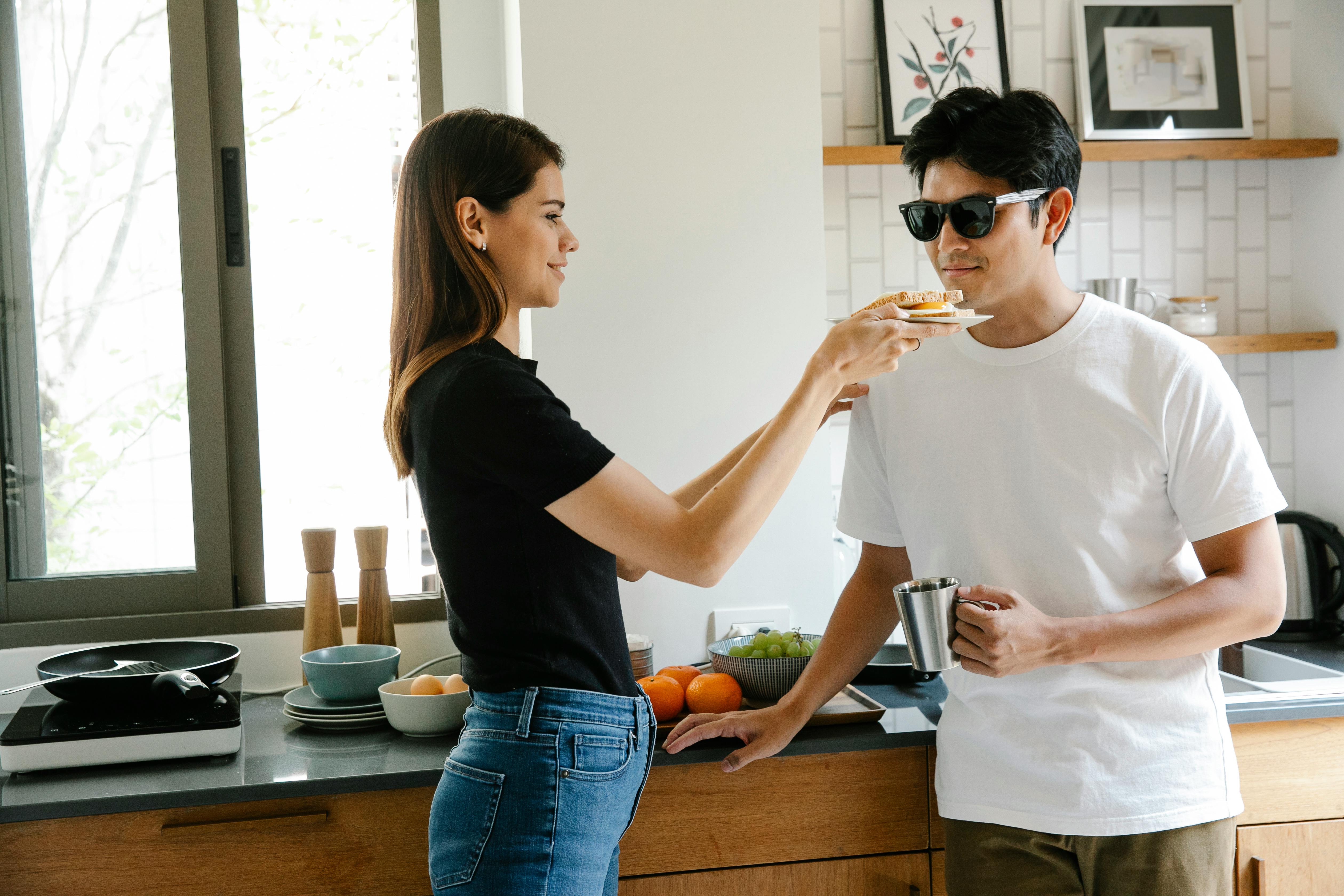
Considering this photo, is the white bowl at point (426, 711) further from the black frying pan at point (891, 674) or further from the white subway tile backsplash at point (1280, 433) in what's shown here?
the white subway tile backsplash at point (1280, 433)

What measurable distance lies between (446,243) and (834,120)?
1.58 meters

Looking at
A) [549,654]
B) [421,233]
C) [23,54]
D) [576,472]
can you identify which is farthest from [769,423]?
[23,54]

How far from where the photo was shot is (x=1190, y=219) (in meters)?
2.85

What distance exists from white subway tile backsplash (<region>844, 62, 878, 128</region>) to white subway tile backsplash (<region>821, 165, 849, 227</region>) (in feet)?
0.41

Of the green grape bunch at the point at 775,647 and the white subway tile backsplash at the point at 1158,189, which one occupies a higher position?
Answer: the white subway tile backsplash at the point at 1158,189

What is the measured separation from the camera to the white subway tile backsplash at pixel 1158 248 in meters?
2.83

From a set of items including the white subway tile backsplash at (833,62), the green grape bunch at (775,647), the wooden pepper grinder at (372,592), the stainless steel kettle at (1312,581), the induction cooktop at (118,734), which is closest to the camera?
the induction cooktop at (118,734)

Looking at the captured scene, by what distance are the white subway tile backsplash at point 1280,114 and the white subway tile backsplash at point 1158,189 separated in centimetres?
31

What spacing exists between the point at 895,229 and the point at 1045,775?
163 cm

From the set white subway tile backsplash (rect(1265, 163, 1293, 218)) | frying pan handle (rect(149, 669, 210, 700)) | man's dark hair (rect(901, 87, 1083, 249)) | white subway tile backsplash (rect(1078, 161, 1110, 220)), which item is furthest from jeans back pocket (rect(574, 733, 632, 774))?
white subway tile backsplash (rect(1265, 163, 1293, 218))

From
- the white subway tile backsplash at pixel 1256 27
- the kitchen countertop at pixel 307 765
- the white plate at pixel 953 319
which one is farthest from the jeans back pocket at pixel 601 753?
the white subway tile backsplash at pixel 1256 27

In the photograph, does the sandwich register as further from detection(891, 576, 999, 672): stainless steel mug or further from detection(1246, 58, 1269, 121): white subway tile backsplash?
detection(1246, 58, 1269, 121): white subway tile backsplash

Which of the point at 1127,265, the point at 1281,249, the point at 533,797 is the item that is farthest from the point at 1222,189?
the point at 533,797

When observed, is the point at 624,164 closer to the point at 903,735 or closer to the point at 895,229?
the point at 895,229
